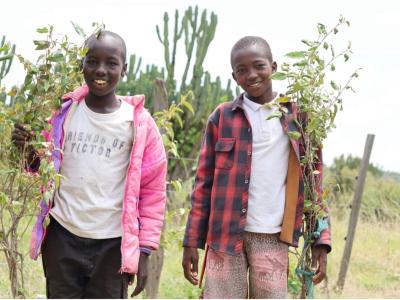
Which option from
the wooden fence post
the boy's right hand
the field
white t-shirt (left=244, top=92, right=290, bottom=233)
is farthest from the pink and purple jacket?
the wooden fence post

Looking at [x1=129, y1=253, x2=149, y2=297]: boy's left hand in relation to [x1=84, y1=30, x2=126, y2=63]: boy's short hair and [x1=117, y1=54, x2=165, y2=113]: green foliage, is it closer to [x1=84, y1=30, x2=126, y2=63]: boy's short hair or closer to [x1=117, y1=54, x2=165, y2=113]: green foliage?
[x1=84, y1=30, x2=126, y2=63]: boy's short hair

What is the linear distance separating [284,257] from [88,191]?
859 mm

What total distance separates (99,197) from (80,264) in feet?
0.91

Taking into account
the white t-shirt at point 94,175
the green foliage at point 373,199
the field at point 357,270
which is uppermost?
the white t-shirt at point 94,175

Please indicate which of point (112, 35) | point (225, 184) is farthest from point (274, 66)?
point (112, 35)

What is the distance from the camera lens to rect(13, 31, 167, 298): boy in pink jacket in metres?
2.67

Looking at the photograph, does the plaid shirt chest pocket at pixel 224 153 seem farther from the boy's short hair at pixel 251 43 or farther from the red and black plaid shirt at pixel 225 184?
the boy's short hair at pixel 251 43

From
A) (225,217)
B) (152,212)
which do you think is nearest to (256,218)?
(225,217)

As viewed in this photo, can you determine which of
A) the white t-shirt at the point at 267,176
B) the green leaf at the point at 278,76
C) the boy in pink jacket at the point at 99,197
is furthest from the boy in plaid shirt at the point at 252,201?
the boy in pink jacket at the point at 99,197

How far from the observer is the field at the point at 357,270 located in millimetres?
5414

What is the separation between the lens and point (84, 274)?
2729 mm

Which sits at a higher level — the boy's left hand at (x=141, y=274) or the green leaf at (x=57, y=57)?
the green leaf at (x=57, y=57)

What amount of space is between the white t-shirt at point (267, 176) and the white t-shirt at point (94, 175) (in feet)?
1.73

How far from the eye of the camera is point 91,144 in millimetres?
2705
